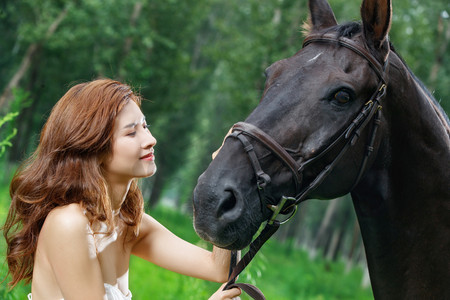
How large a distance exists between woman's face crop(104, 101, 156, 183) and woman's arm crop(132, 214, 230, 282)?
415 mm

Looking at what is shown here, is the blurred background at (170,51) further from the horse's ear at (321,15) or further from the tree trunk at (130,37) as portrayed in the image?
the horse's ear at (321,15)

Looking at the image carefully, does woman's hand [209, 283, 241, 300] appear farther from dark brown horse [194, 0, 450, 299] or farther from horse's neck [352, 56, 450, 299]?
horse's neck [352, 56, 450, 299]

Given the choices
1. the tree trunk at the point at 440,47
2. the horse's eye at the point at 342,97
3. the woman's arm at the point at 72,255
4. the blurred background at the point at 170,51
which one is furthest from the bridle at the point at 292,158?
the tree trunk at the point at 440,47

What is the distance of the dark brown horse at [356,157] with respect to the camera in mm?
2086

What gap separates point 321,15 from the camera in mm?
2748

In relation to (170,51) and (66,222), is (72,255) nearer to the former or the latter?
(66,222)

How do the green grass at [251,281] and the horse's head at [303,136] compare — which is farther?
the green grass at [251,281]

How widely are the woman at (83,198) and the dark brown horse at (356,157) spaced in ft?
1.31

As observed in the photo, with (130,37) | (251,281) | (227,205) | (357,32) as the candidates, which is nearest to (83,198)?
(227,205)

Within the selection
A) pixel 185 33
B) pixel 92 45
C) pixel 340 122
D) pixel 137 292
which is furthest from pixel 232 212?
pixel 185 33

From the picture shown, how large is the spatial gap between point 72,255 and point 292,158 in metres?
1.00

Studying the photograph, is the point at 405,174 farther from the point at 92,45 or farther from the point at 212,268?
the point at 92,45

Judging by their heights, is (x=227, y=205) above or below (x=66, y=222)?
above

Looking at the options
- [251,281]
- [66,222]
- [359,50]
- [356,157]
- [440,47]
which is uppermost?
[440,47]
